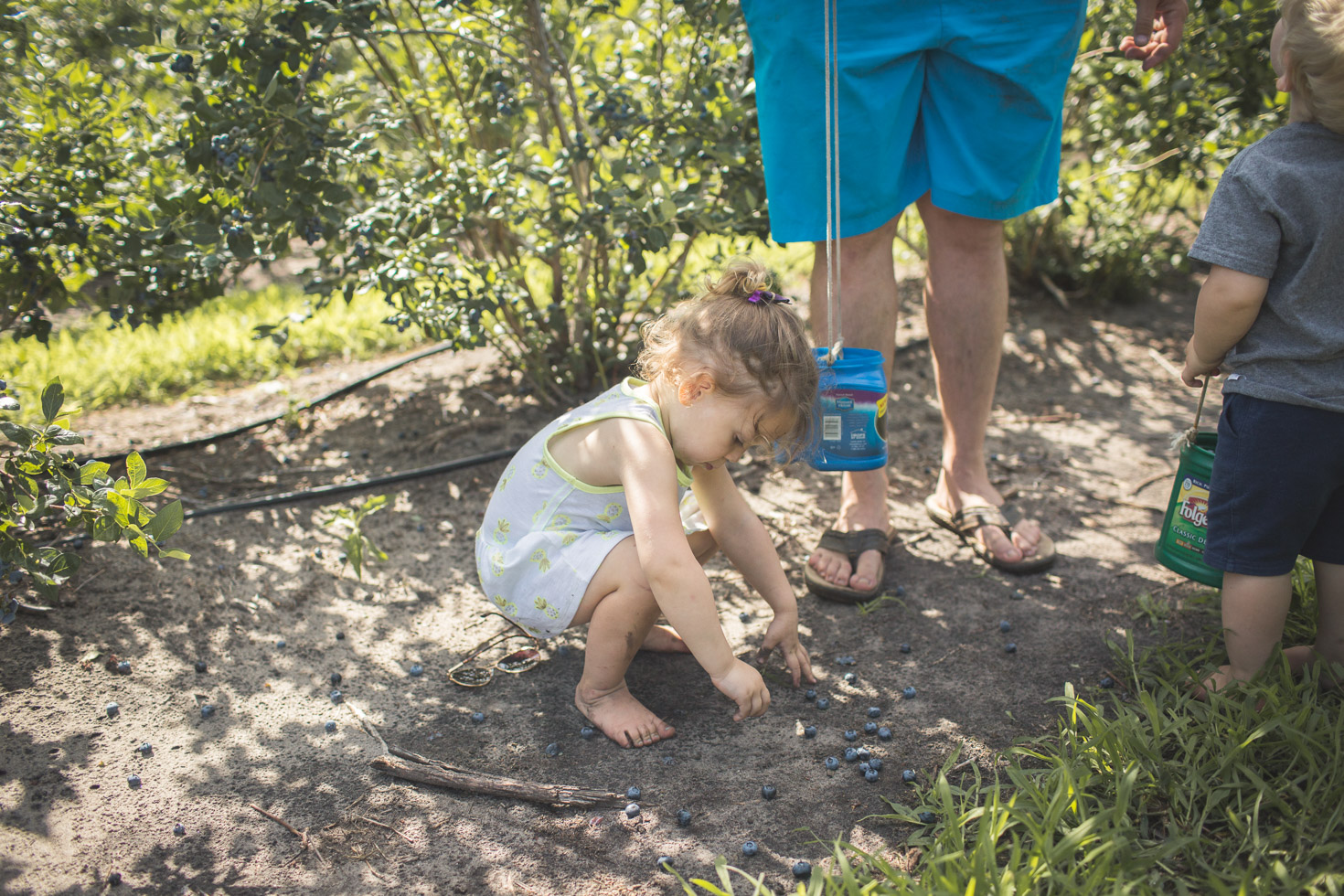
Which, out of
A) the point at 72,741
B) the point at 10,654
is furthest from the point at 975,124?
the point at 10,654

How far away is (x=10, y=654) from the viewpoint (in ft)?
6.64

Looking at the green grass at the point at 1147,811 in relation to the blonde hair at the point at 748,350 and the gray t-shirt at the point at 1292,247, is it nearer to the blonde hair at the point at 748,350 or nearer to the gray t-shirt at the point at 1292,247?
the gray t-shirt at the point at 1292,247

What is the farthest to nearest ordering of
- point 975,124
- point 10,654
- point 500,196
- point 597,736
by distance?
point 500,196, point 975,124, point 10,654, point 597,736

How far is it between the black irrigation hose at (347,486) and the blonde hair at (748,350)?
46.4 inches

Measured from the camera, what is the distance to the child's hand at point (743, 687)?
64.6 inches

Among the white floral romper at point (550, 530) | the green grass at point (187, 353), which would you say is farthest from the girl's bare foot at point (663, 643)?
the green grass at point (187, 353)

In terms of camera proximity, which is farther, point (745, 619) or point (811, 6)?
point (745, 619)

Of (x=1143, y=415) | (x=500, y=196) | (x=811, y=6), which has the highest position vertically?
(x=811, y=6)

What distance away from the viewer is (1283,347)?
1625 mm

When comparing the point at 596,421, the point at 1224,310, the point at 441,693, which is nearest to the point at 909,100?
Answer: the point at 1224,310

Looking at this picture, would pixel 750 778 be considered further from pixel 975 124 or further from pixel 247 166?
pixel 247 166

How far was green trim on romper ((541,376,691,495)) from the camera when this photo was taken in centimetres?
176

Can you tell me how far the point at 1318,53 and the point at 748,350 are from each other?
103cm

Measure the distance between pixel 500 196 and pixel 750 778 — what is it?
1.76m
